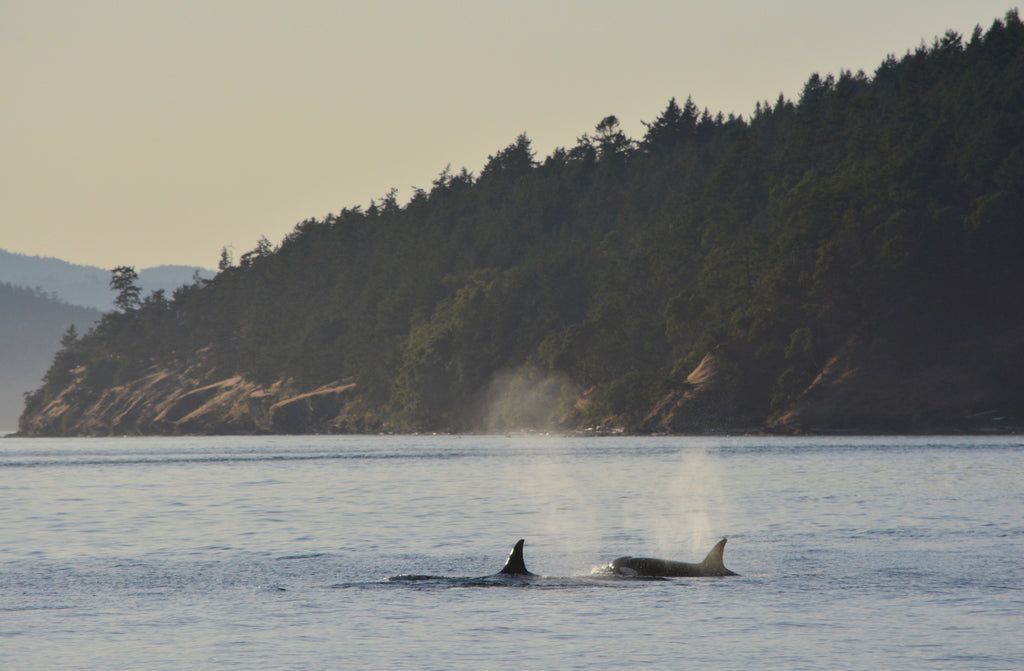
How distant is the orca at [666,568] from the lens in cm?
3161

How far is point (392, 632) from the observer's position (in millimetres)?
24031

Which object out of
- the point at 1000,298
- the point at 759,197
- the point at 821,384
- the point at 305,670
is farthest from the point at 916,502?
the point at 759,197

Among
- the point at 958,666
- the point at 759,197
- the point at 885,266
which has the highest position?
the point at 759,197

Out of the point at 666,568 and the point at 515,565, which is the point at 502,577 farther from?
the point at 666,568

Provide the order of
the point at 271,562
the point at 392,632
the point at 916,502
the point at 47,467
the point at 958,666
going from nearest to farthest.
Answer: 1. the point at 958,666
2. the point at 392,632
3. the point at 271,562
4. the point at 916,502
5. the point at 47,467

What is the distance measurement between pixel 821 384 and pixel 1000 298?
24.3 m

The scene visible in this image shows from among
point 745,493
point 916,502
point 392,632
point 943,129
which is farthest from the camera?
point 943,129

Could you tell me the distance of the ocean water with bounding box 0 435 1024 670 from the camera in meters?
22.1

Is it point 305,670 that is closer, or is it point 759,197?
point 305,670

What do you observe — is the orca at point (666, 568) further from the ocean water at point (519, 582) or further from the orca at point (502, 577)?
the orca at point (502, 577)

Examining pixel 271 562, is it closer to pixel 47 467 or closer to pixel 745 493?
pixel 745 493

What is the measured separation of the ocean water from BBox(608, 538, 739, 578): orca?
0.54 m

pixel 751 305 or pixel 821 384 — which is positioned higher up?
pixel 751 305

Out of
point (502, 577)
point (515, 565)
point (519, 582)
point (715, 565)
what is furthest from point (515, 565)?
point (715, 565)
